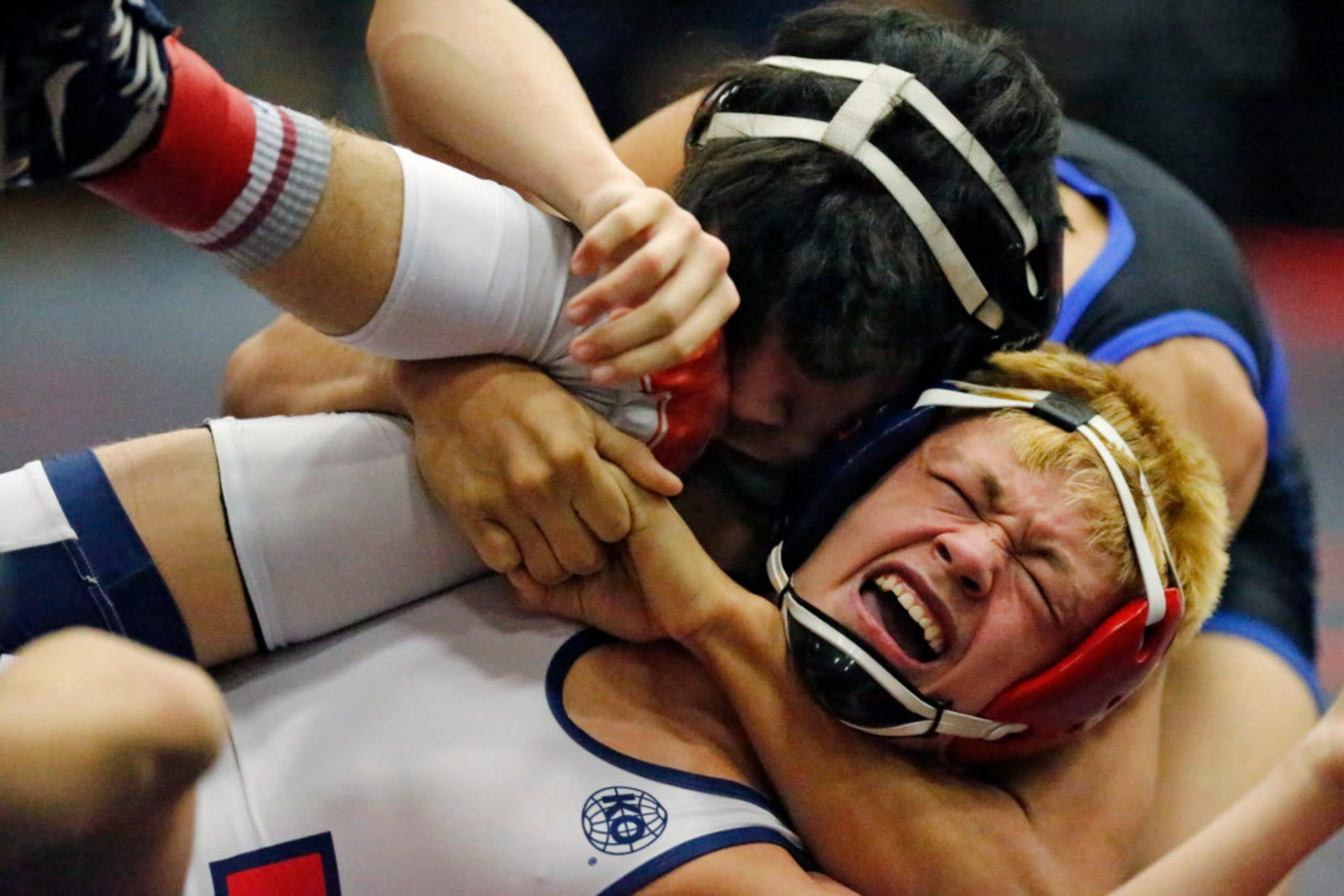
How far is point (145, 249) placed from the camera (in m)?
4.19

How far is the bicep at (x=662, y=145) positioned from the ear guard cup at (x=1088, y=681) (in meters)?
0.78

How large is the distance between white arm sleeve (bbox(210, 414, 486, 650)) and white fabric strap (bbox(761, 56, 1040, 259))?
66 centimetres

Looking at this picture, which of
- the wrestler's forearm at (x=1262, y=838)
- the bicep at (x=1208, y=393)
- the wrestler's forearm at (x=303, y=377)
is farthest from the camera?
the bicep at (x=1208, y=393)

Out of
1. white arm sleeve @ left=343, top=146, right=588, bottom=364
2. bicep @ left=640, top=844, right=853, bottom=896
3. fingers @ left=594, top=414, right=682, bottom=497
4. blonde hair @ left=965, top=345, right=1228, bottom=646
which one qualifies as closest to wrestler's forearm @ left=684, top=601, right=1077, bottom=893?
bicep @ left=640, top=844, right=853, bottom=896

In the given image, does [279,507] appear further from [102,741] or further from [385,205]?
→ [102,741]

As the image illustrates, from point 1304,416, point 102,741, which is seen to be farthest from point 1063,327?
point 1304,416

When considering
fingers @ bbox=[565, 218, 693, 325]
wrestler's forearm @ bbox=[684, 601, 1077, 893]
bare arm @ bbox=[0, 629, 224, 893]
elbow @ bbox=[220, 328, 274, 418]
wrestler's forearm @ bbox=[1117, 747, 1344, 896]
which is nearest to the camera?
bare arm @ bbox=[0, 629, 224, 893]

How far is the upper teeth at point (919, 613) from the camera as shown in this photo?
1654mm

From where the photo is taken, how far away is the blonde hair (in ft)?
5.45

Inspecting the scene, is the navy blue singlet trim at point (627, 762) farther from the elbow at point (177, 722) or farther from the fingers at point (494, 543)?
the elbow at point (177, 722)

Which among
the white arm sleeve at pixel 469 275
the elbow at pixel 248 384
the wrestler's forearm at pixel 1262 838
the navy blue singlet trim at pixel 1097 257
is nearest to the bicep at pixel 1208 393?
the navy blue singlet trim at pixel 1097 257

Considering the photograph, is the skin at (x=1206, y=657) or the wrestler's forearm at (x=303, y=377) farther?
the skin at (x=1206, y=657)

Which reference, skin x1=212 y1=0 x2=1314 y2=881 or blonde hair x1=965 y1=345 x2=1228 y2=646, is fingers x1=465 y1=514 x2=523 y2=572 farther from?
blonde hair x1=965 y1=345 x2=1228 y2=646

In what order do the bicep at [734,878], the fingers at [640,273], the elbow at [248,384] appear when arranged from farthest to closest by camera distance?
the elbow at [248,384] < the bicep at [734,878] < the fingers at [640,273]
